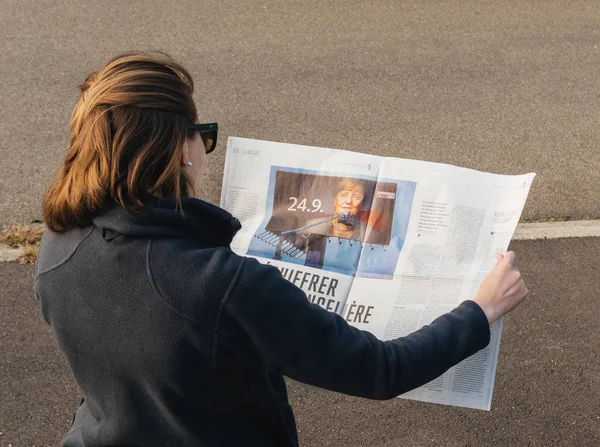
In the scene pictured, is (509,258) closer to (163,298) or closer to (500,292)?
(500,292)

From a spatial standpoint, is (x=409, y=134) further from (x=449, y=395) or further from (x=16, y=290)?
(x=449, y=395)

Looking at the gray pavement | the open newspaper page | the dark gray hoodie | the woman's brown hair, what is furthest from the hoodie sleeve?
the gray pavement

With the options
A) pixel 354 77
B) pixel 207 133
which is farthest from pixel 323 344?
pixel 354 77

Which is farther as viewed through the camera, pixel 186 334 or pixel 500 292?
pixel 500 292

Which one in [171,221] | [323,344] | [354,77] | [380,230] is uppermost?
[171,221]

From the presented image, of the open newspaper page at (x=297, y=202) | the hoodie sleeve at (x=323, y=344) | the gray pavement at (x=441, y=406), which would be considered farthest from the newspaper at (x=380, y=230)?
the gray pavement at (x=441, y=406)

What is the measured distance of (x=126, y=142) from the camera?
1.29 metres

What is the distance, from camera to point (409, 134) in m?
5.00

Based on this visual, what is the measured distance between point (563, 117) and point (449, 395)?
3927 mm

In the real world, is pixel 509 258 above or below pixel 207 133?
below

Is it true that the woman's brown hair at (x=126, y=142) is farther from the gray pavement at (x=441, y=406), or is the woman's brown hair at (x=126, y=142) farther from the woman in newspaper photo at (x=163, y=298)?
the gray pavement at (x=441, y=406)

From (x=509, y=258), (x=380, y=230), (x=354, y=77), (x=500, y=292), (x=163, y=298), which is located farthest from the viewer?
(x=354, y=77)

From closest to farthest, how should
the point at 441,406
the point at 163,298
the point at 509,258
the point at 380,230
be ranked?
the point at 163,298
the point at 509,258
the point at 380,230
the point at 441,406

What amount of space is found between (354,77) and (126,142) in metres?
4.56
